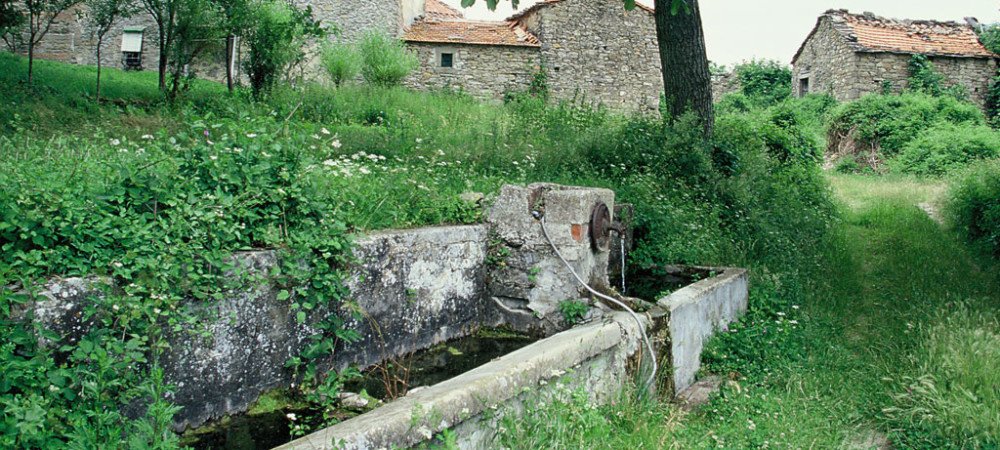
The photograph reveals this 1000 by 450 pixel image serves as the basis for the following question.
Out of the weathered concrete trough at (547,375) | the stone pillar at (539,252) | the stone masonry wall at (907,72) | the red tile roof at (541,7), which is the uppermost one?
the red tile roof at (541,7)

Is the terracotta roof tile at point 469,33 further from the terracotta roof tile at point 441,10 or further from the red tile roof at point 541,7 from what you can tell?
the terracotta roof tile at point 441,10

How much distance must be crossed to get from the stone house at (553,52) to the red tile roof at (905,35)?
269 inches

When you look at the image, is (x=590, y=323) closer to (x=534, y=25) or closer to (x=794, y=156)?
(x=794, y=156)

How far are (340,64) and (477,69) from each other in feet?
16.4

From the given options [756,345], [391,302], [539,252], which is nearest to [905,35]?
[756,345]

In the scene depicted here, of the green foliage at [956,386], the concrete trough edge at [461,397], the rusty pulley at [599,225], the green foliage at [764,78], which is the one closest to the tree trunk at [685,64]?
the rusty pulley at [599,225]

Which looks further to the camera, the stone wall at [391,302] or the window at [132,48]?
the window at [132,48]

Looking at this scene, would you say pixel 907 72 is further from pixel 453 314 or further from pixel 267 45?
pixel 453 314

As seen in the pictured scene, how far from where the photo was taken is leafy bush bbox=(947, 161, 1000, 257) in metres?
8.64

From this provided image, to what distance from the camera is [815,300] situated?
255 inches

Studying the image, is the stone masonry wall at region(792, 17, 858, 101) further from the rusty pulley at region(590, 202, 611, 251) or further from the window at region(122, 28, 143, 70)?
the window at region(122, 28, 143, 70)

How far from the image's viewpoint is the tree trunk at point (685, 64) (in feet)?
29.3

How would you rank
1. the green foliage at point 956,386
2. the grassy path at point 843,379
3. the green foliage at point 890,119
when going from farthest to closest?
1. the green foliage at point 890,119
2. the green foliage at point 956,386
3. the grassy path at point 843,379

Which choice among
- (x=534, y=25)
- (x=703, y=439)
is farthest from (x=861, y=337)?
(x=534, y=25)
